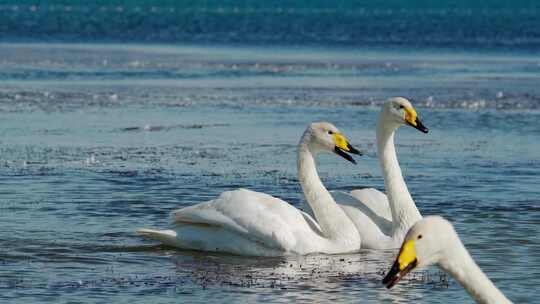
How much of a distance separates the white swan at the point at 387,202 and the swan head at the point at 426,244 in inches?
218

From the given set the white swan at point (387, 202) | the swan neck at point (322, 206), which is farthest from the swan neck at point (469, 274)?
the white swan at point (387, 202)

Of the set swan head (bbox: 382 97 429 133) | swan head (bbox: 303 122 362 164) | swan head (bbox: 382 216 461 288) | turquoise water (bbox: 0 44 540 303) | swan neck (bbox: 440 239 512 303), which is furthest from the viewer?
swan head (bbox: 382 97 429 133)

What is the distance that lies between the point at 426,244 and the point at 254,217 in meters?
5.16

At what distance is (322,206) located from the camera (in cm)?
1285

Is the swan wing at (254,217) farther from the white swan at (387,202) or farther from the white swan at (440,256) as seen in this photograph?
the white swan at (440,256)

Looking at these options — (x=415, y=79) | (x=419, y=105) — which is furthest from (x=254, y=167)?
(x=415, y=79)

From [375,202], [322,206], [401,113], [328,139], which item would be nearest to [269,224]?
[322,206]

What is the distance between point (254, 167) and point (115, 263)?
5482mm

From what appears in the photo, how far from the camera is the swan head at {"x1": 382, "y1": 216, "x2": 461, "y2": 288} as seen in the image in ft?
24.2

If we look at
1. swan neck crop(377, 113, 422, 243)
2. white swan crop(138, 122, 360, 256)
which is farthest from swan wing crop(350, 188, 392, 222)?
white swan crop(138, 122, 360, 256)

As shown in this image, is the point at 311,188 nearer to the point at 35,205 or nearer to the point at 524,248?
the point at 524,248

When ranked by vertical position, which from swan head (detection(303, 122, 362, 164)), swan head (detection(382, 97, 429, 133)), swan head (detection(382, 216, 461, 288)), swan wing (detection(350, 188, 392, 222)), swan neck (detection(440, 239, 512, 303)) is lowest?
swan neck (detection(440, 239, 512, 303))

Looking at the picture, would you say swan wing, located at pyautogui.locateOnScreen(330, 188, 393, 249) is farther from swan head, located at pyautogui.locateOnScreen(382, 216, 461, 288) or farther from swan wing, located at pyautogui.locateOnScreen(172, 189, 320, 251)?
swan head, located at pyautogui.locateOnScreen(382, 216, 461, 288)

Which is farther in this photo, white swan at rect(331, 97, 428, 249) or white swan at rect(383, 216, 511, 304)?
white swan at rect(331, 97, 428, 249)
